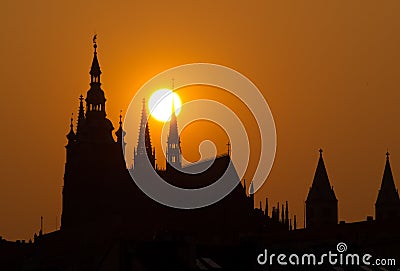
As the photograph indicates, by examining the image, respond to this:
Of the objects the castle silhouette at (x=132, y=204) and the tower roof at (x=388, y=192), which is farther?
the tower roof at (x=388, y=192)

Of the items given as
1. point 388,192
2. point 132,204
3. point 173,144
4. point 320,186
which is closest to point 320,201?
point 320,186

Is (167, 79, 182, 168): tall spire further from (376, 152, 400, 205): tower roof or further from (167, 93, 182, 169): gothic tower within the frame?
(376, 152, 400, 205): tower roof

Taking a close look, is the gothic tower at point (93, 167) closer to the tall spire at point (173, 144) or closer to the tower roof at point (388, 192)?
the tall spire at point (173, 144)

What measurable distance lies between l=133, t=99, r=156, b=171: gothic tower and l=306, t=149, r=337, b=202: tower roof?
21.1m

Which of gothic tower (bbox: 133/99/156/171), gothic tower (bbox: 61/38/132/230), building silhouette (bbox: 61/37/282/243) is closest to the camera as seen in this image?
building silhouette (bbox: 61/37/282/243)

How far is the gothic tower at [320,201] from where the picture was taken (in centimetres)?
14800

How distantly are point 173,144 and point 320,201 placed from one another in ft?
87.6

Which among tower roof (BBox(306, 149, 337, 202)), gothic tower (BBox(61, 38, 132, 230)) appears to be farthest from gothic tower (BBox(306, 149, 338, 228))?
gothic tower (BBox(61, 38, 132, 230))

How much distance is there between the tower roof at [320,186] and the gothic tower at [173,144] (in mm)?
19684

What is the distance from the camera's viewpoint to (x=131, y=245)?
211ft

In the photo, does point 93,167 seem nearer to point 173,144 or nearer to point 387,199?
point 173,144

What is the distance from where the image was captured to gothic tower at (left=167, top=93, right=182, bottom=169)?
16488 cm

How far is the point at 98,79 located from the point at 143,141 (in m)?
16.1

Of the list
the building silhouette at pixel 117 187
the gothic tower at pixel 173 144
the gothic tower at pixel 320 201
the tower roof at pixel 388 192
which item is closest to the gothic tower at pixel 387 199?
the tower roof at pixel 388 192
